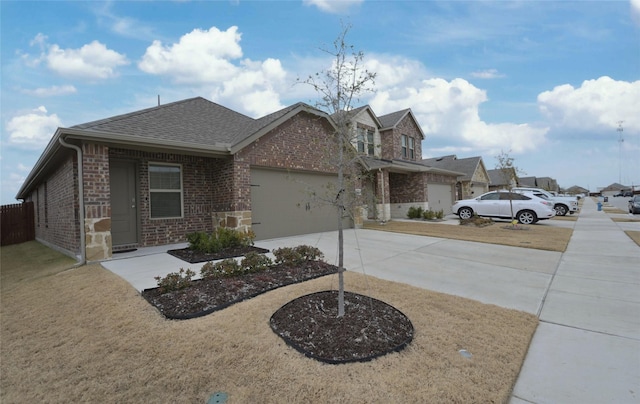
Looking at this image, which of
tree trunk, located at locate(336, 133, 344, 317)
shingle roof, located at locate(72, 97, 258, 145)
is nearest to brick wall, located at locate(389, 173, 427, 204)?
shingle roof, located at locate(72, 97, 258, 145)

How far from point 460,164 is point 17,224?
33371 millimetres

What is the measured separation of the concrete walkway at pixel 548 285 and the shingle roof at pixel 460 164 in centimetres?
1842

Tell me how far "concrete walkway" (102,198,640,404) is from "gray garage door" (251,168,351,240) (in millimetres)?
512

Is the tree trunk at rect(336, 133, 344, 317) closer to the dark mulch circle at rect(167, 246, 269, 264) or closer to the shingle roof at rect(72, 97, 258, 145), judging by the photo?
the dark mulch circle at rect(167, 246, 269, 264)

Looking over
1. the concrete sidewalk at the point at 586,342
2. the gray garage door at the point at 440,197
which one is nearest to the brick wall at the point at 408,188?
the gray garage door at the point at 440,197

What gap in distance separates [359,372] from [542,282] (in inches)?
175

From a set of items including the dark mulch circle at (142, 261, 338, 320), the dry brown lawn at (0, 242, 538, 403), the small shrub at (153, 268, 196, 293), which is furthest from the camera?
the small shrub at (153, 268, 196, 293)

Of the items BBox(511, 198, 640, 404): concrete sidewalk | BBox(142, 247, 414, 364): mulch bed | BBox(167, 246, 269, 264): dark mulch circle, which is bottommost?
BBox(511, 198, 640, 404): concrete sidewalk

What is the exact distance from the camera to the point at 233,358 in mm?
2748

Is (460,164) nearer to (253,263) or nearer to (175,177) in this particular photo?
(175,177)

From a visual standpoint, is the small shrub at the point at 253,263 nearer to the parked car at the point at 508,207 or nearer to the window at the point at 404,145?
the parked car at the point at 508,207

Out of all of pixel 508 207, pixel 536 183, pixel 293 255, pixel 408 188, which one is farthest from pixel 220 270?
pixel 536 183

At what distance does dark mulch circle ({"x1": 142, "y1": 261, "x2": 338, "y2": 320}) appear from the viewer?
3.82 meters

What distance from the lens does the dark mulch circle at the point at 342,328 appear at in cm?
282
